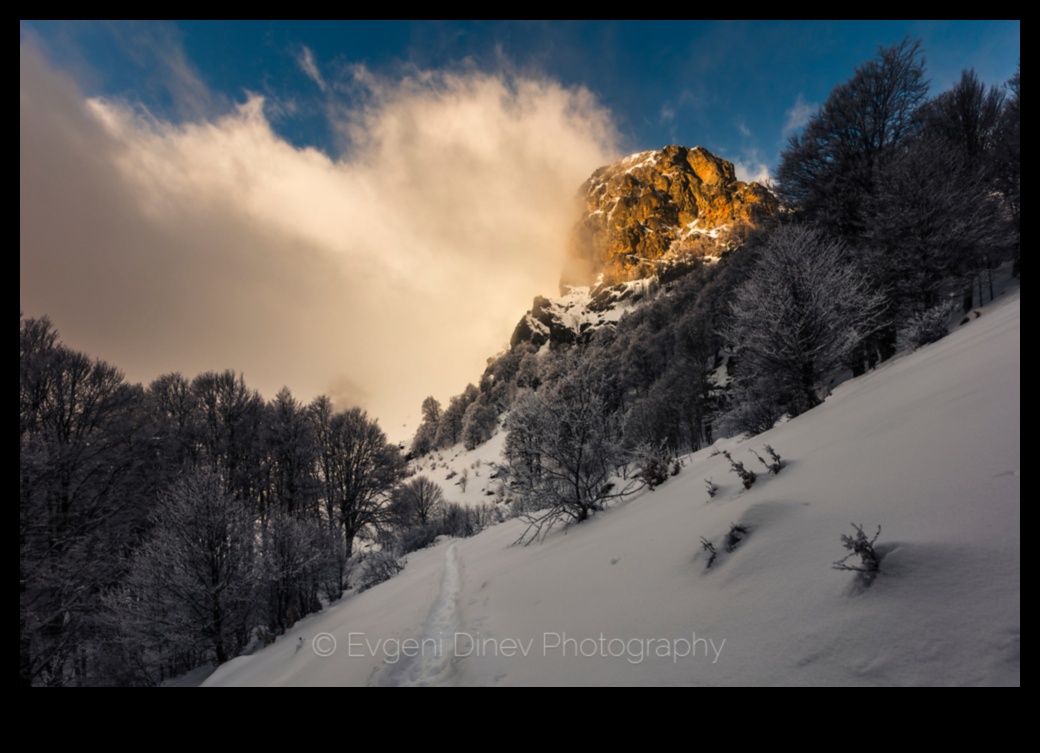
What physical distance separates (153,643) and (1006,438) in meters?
18.0

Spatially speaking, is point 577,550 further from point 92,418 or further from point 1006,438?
point 92,418

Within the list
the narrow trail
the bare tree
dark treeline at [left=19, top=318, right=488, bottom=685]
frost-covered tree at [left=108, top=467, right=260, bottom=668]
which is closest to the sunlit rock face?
the bare tree

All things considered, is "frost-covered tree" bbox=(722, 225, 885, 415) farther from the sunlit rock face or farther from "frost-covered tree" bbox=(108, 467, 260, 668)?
the sunlit rock face

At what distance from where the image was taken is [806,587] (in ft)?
6.15

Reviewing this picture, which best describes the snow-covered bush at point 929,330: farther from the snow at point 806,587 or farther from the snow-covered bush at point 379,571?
the snow-covered bush at point 379,571

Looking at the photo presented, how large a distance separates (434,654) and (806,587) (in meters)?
3.20

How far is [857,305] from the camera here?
9.54 meters

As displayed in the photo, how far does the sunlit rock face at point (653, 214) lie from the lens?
11857 centimetres

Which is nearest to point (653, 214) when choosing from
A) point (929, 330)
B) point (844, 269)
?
point (844, 269)

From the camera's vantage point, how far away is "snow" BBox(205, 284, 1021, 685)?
139cm

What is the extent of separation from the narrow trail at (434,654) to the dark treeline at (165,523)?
10449mm

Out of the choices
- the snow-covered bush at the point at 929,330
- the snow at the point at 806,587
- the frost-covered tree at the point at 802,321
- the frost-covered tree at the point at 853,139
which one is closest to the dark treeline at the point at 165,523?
the snow at the point at 806,587
